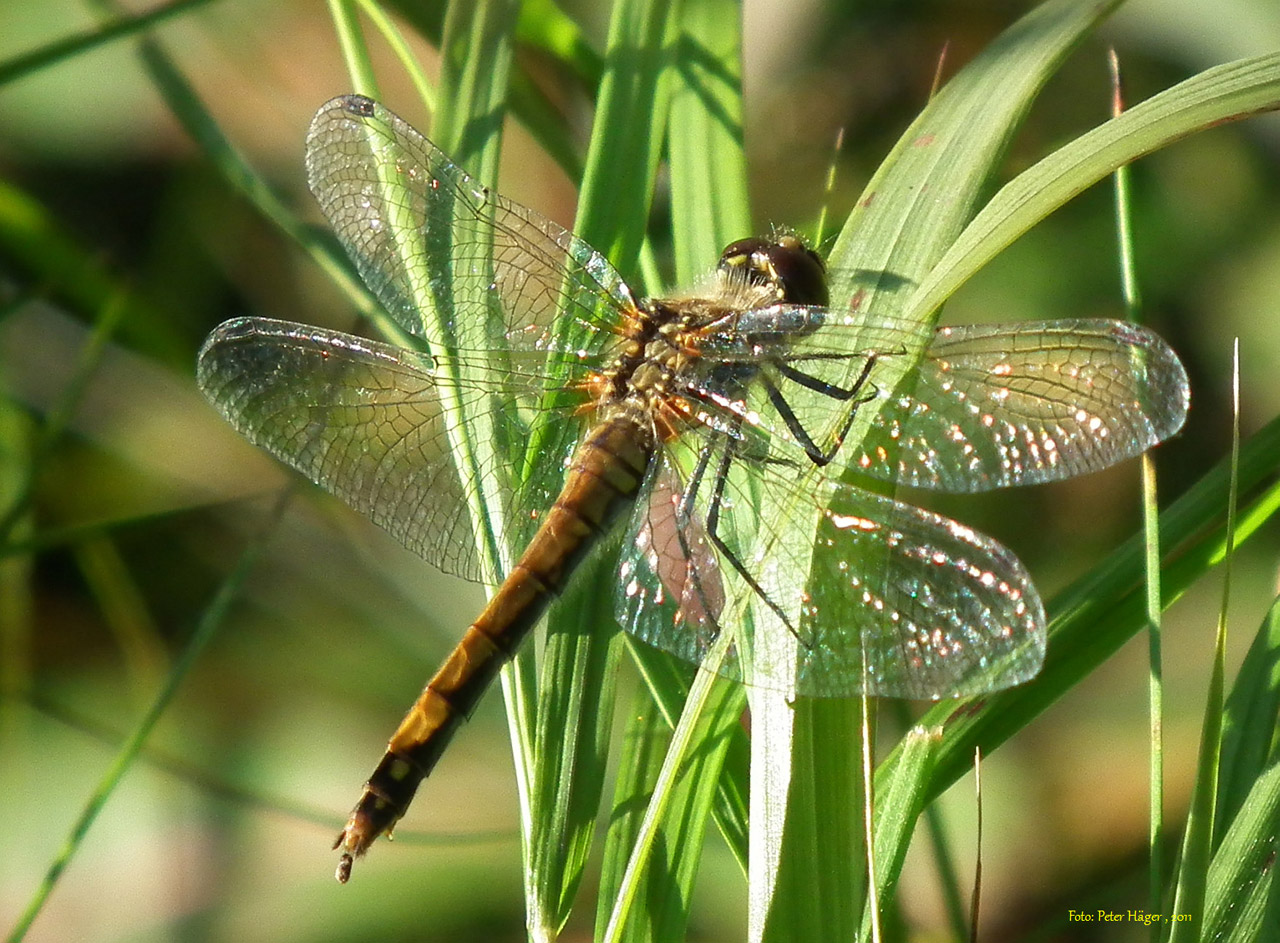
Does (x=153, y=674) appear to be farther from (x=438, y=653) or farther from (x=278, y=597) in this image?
(x=438, y=653)

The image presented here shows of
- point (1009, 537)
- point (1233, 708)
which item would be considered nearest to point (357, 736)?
point (1009, 537)

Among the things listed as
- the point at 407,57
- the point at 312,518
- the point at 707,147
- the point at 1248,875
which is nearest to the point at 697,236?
the point at 707,147

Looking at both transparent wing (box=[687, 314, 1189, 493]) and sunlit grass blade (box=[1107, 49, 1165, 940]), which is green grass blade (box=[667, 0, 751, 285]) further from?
sunlit grass blade (box=[1107, 49, 1165, 940])

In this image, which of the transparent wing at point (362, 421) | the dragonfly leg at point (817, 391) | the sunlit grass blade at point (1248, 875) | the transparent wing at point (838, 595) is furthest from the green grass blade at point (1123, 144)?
the transparent wing at point (362, 421)

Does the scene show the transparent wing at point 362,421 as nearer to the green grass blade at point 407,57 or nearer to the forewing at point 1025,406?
the green grass blade at point 407,57

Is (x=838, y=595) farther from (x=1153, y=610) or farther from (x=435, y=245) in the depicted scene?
(x=435, y=245)

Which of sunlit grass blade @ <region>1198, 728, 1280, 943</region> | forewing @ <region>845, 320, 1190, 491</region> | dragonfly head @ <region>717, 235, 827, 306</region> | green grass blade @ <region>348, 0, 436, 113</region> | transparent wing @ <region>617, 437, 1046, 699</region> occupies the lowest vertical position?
sunlit grass blade @ <region>1198, 728, 1280, 943</region>

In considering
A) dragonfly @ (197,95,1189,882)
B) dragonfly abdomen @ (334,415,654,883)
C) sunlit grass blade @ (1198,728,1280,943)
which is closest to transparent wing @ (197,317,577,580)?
dragonfly @ (197,95,1189,882)
